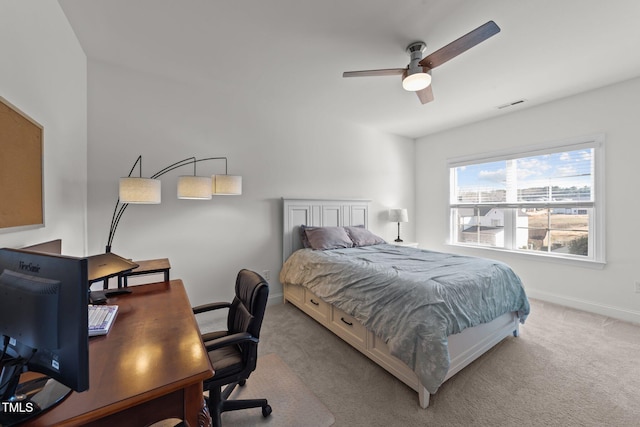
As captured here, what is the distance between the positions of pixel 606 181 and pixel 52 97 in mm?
5284

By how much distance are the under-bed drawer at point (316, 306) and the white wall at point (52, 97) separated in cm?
218

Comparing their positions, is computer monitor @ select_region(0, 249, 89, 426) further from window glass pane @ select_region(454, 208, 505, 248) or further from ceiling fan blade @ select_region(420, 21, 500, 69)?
window glass pane @ select_region(454, 208, 505, 248)

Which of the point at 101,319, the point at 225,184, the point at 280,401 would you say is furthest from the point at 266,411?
the point at 225,184

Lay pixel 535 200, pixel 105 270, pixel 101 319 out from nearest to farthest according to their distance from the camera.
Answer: pixel 101 319, pixel 105 270, pixel 535 200

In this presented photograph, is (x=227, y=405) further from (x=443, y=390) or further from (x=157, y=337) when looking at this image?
(x=443, y=390)

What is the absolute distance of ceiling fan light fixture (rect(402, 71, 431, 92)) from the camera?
2113mm

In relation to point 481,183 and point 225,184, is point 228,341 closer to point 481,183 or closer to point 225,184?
point 225,184

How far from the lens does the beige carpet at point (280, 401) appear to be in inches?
64.1

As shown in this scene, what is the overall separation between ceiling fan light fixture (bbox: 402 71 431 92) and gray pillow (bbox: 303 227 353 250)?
194 centimetres

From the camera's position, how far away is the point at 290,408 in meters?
1.73

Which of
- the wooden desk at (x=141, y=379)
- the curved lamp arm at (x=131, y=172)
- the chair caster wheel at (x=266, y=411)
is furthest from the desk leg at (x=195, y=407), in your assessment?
the curved lamp arm at (x=131, y=172)

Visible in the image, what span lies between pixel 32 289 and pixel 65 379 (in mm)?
258

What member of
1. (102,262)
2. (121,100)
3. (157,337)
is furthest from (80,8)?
Answer: (157,337)

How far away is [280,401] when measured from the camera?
5.86ft
